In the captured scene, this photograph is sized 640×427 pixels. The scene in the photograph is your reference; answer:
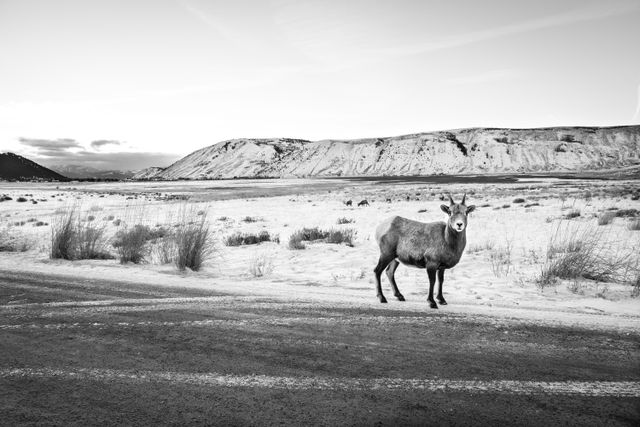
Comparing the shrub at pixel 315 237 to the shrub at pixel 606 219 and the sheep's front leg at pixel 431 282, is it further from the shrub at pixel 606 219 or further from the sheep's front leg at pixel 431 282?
the shrub at pixel 606 219

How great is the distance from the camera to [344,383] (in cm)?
325

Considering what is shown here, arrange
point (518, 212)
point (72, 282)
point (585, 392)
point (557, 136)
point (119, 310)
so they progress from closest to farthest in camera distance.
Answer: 1. point (585, 392)
2. point (119, 310)
3. point (72, 282)
4. point (518, 212)
5. point (557, 136)

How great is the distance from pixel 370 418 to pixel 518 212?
70.1 ft

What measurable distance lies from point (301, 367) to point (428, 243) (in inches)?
122

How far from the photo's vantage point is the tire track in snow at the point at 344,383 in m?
3.17

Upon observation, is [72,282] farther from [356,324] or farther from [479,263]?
[479,263]

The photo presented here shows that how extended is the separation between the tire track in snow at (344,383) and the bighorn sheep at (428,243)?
242 centimetres

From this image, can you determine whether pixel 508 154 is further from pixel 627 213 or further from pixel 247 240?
pixel 247 240

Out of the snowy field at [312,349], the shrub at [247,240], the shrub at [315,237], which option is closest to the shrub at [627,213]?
the snowy field at [312,349]

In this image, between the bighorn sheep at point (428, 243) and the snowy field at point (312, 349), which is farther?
the bighorn sheep at point (428, 243)

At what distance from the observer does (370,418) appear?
275 cm

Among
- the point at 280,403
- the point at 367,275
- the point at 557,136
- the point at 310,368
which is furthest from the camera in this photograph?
the point at 557,136

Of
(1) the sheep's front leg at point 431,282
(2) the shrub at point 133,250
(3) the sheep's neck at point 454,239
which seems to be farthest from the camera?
(2) the shrub at point 133,250

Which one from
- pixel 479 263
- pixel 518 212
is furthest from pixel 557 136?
pixel 479 263
